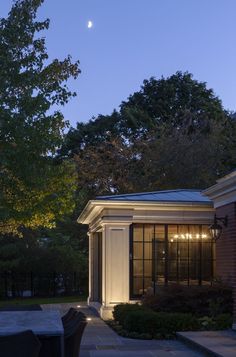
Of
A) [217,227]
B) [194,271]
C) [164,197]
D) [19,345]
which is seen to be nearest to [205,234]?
[194,271]

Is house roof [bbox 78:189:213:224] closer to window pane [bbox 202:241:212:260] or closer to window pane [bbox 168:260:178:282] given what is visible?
window pane [bbox 202:241:212:260]

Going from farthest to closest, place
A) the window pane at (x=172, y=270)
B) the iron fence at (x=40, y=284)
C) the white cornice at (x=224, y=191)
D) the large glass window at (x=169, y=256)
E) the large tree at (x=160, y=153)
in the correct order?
the large tree at (x=160, y=153) → the iron fence at (x=40, y=284) → the window pane at (x=172, y=270) → the large glass window at (x=169, y=256) → the white cornice at (x=224, y=191)

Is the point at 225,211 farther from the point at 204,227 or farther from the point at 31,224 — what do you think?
the point at 31,224

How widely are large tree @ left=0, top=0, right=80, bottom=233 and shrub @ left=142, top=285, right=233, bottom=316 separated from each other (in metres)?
4.20

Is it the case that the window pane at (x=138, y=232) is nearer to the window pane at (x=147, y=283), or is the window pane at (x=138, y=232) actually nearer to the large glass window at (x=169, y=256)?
the large glass window at (x=169, y=256)

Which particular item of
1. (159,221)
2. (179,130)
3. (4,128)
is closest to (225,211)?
(159,221)

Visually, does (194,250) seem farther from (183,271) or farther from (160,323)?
(160,323)

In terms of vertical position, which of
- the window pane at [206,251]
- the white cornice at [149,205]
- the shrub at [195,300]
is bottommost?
the shrub at [195,300]

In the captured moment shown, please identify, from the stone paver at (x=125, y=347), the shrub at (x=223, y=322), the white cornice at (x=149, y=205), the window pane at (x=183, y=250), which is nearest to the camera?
the stone paver at (x=125, y=347)

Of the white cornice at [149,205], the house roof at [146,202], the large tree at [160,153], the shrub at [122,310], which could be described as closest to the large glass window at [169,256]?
the white cornice at [149,205]

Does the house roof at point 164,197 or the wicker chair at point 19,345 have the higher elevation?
the house roof at point 164,197

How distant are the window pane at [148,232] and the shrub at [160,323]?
4418mm

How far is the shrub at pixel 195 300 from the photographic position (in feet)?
50.8

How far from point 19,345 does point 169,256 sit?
12.2 metres
